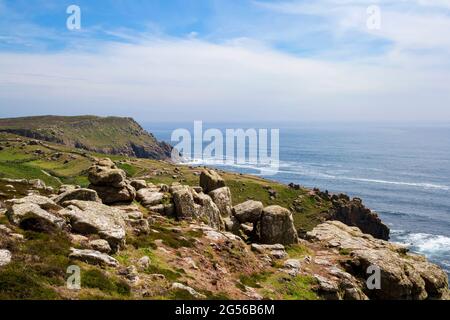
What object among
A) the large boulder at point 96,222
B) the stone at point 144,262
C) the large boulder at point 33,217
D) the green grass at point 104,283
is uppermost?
the large boulder at point 33,217

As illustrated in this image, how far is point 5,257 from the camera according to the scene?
2253 cm

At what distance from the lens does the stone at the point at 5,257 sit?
21.9m

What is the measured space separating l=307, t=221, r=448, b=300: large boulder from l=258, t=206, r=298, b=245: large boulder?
6.85 m

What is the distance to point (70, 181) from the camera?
194000mm

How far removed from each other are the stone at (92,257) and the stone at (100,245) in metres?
1.94

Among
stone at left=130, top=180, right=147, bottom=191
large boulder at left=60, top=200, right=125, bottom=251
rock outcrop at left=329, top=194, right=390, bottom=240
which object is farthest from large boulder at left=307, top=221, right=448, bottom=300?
rock outcrop at left=329, top=194, right=390, bottom=240

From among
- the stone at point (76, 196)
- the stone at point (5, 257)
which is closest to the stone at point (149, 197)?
the stone at point (76, 196)

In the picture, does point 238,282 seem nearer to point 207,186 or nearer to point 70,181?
point 207,186

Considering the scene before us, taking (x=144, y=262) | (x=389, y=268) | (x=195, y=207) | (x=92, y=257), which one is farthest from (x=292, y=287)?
(x=92, y=257)

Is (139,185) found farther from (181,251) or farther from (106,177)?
(181,251)

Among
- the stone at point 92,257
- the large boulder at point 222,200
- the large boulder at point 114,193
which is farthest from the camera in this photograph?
the large boulder at point 222,200

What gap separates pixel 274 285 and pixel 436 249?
122m

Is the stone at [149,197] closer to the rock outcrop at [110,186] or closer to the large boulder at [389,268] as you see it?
the rock outcrop at [110,186]
